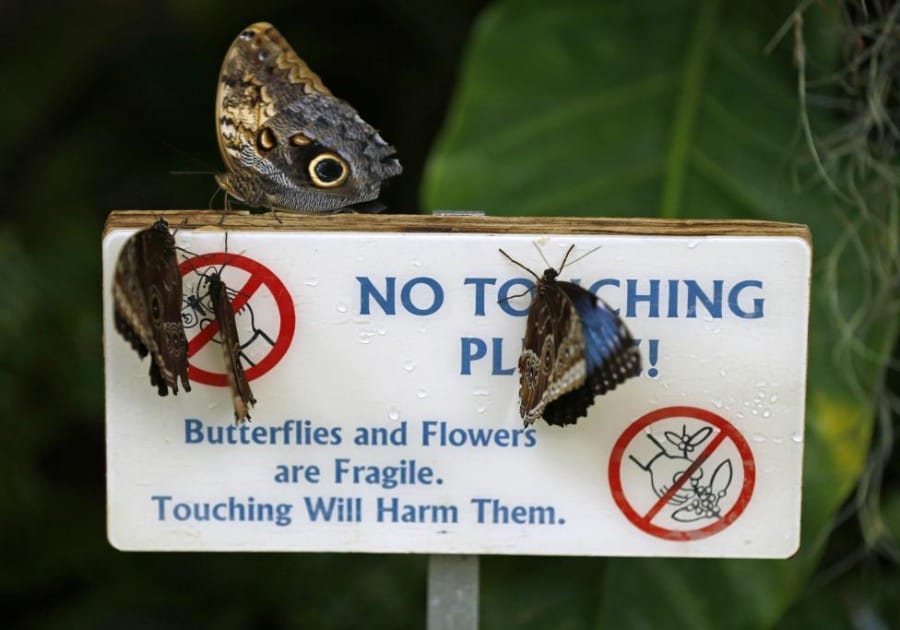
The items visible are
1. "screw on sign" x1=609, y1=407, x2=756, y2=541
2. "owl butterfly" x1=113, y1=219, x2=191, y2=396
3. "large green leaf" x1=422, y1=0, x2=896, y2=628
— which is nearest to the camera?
"owl butterfly" x1=113, y1=219, x2=191, y2=396

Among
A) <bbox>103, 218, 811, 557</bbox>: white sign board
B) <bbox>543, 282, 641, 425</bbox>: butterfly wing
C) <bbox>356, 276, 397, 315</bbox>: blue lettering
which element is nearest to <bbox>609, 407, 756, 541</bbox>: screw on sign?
<bbox>103, 218, 811, 557</bbox>: white sign board

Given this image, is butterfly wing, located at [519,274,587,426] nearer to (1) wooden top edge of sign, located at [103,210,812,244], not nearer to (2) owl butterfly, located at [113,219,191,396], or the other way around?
(1) wooden top edge of sign, located at [103,210,812,244]

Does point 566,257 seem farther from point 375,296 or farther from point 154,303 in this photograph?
point 154,303

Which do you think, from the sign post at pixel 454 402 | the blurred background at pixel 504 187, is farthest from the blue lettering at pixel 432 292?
the blurred background at pixel 504 187

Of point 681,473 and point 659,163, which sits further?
point 659,163

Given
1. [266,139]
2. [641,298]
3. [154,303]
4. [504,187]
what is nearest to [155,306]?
[154,303]

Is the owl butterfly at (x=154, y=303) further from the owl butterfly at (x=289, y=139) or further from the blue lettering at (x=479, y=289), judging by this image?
the blue lettering at (x=479, y=289)
